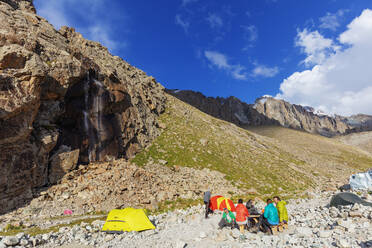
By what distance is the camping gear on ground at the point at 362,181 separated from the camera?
92.3 feet

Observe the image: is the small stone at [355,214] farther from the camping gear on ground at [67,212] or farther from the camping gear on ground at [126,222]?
the camping gear on ground at [67,212]

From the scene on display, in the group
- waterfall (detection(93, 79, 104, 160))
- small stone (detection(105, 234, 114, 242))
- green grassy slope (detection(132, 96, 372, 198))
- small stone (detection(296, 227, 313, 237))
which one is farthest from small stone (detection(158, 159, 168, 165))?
small stone (detection(296, 227, 313, 237))

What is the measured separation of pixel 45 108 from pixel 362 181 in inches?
1876

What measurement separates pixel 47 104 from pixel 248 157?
46.8m

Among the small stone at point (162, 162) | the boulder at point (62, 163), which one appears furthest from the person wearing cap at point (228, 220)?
the small stone at point (162, 162)

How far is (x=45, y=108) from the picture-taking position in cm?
2703

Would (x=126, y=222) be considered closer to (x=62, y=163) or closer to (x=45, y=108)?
(x=62, y=163)

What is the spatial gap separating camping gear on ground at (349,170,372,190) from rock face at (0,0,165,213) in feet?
127

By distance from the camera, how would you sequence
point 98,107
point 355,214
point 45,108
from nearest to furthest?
point 355,214 → point 45,108 → point 98,107

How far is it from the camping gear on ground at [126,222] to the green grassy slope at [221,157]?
21.5 m

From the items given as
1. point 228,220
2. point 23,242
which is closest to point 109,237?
point 23,242

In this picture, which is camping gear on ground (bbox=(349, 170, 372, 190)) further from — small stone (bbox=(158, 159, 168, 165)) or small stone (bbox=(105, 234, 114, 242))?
small stone (bbox=(105, 234, 114, 242))

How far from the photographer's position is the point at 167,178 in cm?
3400

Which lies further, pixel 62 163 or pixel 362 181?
pixel 362 181
